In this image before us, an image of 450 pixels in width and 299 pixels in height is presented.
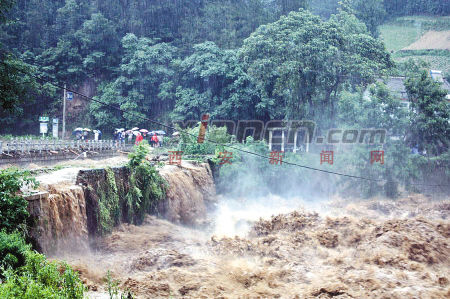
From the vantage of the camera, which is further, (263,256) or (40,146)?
(40,146)

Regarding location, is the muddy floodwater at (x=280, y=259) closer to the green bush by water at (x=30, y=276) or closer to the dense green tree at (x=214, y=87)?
the green bush by water at (x=30, y=276)

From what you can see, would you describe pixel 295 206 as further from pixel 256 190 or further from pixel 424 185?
pixel 424 185

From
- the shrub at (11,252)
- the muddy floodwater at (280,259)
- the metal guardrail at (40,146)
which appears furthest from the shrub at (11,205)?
the metal guardrail at (40,146)

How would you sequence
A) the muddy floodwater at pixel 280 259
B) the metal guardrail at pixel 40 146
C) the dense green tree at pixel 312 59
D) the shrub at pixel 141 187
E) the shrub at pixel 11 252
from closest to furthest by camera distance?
1. the shrub at pixel 11 252
2. the muddy floodwater at pixel 280 259
3. the shrub at pixel 141 187
4. the metal guardrail at pixel 40 146
5. the dense green tree at pixel 312 59

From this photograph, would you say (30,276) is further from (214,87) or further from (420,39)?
(420,39)

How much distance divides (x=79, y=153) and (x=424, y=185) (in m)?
18.9

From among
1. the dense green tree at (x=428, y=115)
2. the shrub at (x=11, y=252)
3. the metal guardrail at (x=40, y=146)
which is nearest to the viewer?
the shrub at (x=11, y=252)

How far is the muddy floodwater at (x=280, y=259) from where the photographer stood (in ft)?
31.4

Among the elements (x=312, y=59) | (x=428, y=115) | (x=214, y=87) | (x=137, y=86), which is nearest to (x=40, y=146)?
(x=312, y=59)

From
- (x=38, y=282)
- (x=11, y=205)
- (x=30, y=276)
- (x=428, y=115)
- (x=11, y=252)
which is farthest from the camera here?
(x=428, y=115)

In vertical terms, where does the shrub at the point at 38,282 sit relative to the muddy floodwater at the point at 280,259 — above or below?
above

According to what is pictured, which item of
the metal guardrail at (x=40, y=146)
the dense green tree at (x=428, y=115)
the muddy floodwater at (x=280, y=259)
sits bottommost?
the muddy floodwater at (x=280, y=259)

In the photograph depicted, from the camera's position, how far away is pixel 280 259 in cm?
1216

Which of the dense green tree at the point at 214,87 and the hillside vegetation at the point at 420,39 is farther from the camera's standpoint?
the hillside vegetation at the point at 420,39
